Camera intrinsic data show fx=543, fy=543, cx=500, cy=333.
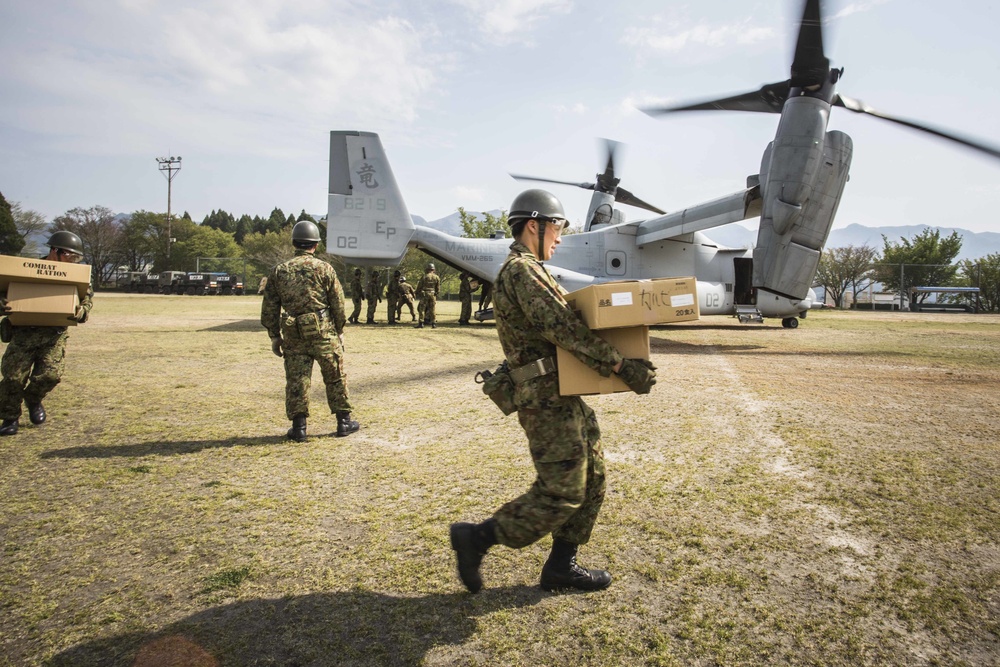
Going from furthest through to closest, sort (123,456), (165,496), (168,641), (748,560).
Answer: (123,456), (165,496), (748,560), (168,641)

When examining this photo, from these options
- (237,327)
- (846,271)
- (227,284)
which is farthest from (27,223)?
(846,271)

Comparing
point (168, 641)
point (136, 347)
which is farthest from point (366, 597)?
point (136, 347)

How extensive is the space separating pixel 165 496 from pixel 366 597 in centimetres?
214

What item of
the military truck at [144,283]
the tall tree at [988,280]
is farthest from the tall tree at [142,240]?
the tall tree at [988,280]

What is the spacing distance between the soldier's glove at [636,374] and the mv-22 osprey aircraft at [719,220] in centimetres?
1072

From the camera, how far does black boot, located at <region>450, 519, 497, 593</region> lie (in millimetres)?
2680

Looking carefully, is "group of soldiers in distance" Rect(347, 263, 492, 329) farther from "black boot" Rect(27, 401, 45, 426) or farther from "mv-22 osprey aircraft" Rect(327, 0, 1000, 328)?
"black boot" Rect(27, 401, 45, 426)

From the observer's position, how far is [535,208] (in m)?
2.93

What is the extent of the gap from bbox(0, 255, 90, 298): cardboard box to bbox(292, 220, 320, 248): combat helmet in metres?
2.04

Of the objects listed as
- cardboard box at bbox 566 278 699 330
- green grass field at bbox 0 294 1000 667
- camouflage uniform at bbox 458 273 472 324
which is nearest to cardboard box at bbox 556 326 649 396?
cardboard box at bbox 566 278 699 330

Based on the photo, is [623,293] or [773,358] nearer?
[623,293]

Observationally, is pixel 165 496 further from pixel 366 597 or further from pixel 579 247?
pixel 579 247

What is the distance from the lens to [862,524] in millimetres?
3494

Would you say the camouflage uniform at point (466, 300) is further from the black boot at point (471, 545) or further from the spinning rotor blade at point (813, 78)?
the black boot at point (471, 545)
